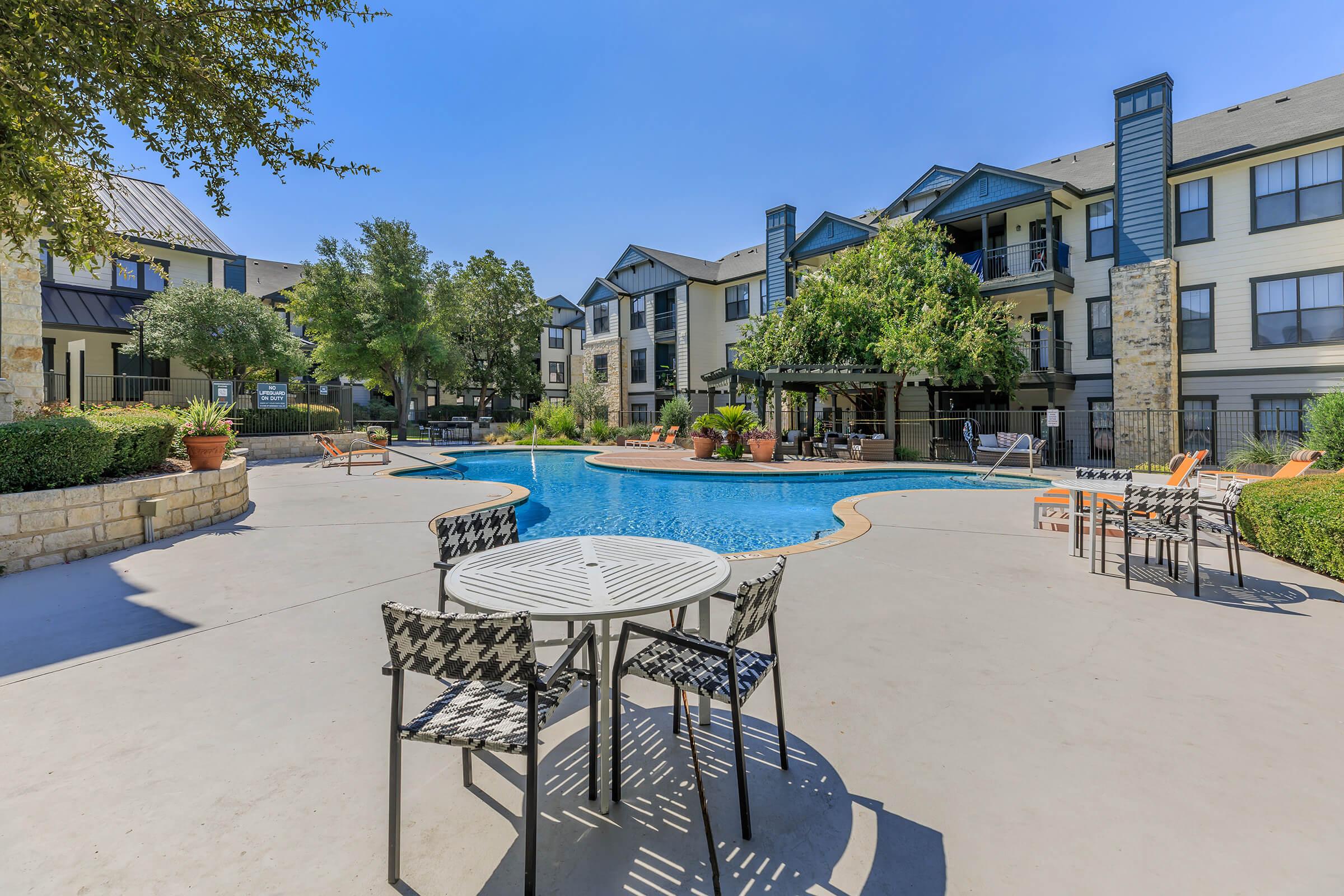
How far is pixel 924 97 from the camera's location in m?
16.3

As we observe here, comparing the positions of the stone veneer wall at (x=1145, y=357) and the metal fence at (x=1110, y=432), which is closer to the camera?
the metal fence at (x=1110, y=432)

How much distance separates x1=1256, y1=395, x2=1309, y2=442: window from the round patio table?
1790cm

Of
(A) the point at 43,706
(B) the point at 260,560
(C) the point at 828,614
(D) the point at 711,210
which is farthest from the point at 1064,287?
(A) the point at 43,706

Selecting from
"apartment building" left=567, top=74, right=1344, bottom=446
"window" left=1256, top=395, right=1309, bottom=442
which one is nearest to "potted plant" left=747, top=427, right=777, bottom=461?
"apartment building" left=567, top=74, right=1344, bottom=446

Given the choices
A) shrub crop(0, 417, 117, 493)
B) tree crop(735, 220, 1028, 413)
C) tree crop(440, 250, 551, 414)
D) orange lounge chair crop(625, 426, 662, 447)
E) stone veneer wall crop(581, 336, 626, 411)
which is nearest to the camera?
shrub crop(0, 417, 117, 493)

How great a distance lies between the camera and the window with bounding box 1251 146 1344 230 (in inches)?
548

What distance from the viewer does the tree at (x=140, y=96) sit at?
4312 millimetres

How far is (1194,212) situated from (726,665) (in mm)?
20227

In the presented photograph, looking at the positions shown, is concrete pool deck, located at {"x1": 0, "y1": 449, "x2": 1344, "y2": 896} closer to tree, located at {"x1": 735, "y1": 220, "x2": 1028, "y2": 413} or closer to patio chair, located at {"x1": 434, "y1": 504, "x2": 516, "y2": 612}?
patio chair, located at {"x1": 434, "y1": 504, "x2": 516, "y2": 612}

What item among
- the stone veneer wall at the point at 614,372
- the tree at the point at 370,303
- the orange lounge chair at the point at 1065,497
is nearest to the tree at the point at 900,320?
the orange lounge chair at the point at 1065,497

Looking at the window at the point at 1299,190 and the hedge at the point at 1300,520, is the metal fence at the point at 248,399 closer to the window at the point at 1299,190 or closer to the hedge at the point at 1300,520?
the hedge at the point at 1300,520

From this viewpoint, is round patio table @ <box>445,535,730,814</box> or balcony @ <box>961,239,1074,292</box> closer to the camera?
round patio table @ <box>445,535,730,814</box>

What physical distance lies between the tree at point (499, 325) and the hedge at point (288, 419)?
10.5 meters

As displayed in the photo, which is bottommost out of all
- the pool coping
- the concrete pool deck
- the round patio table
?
the concrete pool deck
